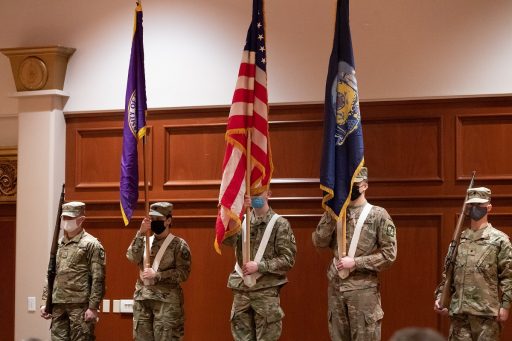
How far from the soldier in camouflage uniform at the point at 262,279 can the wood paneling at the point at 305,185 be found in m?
1.18

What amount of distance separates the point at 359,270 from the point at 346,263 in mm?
145

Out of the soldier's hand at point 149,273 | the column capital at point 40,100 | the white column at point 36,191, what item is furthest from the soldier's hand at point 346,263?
the column capital at point 40,100

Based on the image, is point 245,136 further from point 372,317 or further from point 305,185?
point 372,317

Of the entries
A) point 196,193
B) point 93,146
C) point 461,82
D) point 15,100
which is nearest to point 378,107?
point 461,82

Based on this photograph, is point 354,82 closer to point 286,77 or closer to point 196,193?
point 286,77

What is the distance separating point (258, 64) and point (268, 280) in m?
1.68

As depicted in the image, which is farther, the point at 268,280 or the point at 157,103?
the point at 157,103

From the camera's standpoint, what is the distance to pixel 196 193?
8.11 m

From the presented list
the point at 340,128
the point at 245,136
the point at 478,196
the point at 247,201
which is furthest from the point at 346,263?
the point at 245,136

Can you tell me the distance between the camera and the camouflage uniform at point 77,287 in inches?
279

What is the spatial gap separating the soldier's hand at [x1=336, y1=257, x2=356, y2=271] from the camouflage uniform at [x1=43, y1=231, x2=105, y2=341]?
7.24ft

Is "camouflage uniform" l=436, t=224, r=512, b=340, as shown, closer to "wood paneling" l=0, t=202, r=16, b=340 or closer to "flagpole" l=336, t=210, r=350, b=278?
A: "flagpole" l=336, t=210, r=350, b=278

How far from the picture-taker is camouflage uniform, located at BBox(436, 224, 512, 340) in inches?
239

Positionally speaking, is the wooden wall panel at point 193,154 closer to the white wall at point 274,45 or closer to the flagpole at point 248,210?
the white wall at point 274,45
